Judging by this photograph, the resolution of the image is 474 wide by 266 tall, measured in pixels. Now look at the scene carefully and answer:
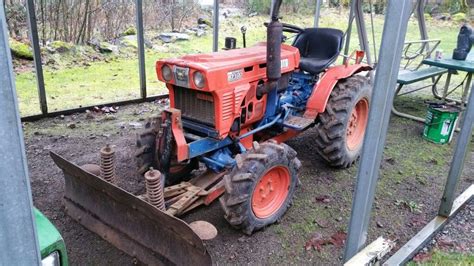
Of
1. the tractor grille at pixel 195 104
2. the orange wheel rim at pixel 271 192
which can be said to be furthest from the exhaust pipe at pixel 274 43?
the orange wheel rim at pixel 271 192

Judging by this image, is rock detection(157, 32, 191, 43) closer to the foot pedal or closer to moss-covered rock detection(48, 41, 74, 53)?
moss-covered rock detection(48, 41, 74, 53)

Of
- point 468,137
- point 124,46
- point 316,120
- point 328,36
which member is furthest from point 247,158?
point 124,46

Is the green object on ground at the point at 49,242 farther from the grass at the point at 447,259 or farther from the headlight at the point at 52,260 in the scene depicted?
the grass at the point at 447,259

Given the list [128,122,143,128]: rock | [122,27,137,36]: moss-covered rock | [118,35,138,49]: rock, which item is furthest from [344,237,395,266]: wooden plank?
[122,27,137,36]: moss-covered rock

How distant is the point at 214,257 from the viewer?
7.62ft

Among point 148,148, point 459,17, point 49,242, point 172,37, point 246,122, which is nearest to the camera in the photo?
point 49,242

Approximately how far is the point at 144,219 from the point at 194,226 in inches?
10.9

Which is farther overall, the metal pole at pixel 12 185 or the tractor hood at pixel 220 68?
the tractor hood at pixel 220 68

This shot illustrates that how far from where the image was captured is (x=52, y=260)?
47.6 inches

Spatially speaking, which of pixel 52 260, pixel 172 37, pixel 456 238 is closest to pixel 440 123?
pixel 456 238

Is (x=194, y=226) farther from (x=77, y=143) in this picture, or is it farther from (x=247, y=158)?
(x=77, y=143)

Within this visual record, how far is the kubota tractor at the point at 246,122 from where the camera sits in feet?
7.82

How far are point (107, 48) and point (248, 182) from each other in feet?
20.5

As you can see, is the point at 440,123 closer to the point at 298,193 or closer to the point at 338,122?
the point at 338,122
